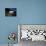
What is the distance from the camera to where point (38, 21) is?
3695 millimetres

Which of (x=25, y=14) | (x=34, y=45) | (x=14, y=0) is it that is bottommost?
(x=34, y=45)

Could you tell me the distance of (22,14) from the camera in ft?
12.1

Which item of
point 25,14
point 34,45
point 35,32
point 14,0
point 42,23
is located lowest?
point 34,45

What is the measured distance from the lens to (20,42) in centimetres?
350

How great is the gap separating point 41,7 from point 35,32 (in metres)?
0.80

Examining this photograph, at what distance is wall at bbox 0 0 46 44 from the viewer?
3645mm

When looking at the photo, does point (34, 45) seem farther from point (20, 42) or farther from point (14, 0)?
point (14, 0)

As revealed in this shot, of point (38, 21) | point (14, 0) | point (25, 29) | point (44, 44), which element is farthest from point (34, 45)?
point (14, 0)

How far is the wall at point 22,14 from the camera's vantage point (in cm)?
364

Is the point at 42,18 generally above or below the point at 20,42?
above

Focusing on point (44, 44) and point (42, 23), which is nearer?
point (44, 44)

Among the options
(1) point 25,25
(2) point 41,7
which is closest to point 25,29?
(1) point 25,25

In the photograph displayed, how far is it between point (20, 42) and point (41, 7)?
123 cm

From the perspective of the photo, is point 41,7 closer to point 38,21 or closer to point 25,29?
point 38,21
